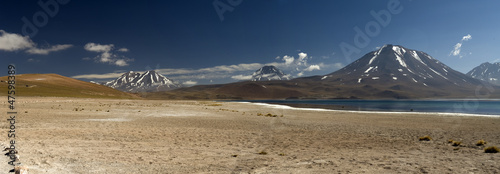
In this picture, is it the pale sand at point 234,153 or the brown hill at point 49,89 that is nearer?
the pale sand at point 234,153

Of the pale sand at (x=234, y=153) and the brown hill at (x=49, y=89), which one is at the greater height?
the brown hill at (x=49, y=89)

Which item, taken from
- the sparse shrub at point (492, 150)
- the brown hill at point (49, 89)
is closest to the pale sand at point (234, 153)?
the sparse shrub at point (492, 150)

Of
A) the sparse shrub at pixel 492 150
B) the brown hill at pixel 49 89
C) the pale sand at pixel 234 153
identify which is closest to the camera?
the pale sand at pixel 234 153

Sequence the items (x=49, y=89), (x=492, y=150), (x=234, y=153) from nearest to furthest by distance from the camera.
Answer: (x=492, y=150) < (x=234, y=153) < (x=49, y=89)

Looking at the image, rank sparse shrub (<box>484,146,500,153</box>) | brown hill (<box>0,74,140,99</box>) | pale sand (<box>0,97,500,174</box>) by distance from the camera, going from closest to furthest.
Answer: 1. pale sand (<box>0,97,500,174</box>)
2. sparse shrub (<box>484,146,500,153</box>)
3. brown hill (<box>0,74,140,99</box>)

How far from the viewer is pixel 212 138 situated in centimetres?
1873

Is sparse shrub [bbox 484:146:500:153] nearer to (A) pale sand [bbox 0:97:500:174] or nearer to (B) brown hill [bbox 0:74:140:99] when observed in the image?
(A) pale sand [bbox 0:97:500:174]

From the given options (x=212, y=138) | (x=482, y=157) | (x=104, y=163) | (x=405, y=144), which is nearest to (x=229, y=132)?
(x=212, y=138)

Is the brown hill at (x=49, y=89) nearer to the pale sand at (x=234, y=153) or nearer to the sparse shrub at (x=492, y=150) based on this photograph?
the pale sand at (x=234, y=153)

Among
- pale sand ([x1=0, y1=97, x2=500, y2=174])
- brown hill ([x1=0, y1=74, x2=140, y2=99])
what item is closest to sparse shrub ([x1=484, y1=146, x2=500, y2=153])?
pale sand ([x1=0, y1=97, x2=500, y2=174])

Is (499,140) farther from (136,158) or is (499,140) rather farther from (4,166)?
(4,166)

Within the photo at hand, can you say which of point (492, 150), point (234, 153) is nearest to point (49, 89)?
point (234, 153)

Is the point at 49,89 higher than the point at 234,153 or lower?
higher

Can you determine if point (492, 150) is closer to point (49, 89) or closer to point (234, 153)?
point (234, 153)
